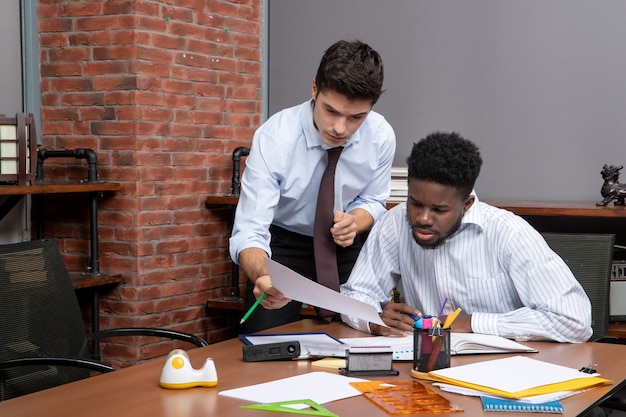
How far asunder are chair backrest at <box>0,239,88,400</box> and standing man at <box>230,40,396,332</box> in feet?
1.71

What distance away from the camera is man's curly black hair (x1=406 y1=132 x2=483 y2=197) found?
6.93 ft

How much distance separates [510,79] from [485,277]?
1690 millimetres

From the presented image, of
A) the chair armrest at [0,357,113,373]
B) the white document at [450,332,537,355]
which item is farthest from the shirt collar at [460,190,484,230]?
the chair armrest at [0,357,113,373]

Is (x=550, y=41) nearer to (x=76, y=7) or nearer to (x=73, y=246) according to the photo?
(x=76, y=7)

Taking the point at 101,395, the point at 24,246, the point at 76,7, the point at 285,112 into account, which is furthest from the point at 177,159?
the point at 101,395

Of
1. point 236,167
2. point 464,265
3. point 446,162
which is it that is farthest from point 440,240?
point 236,167

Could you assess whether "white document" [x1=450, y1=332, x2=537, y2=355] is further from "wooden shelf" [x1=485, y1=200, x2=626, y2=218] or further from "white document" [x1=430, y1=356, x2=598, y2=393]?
"wooden shelf" [x1=485, y1=200, x2=626, y2=218]

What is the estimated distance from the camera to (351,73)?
2.29m

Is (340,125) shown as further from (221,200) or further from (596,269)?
(221,200)

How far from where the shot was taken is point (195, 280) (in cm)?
387

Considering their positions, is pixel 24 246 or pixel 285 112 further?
pixel 285 112

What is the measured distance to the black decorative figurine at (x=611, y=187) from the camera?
3.25 meters

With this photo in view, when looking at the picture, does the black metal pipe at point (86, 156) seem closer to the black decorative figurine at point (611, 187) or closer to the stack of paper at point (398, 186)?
the stack of paper at point (398, 186)

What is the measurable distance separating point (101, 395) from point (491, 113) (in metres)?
2.60
